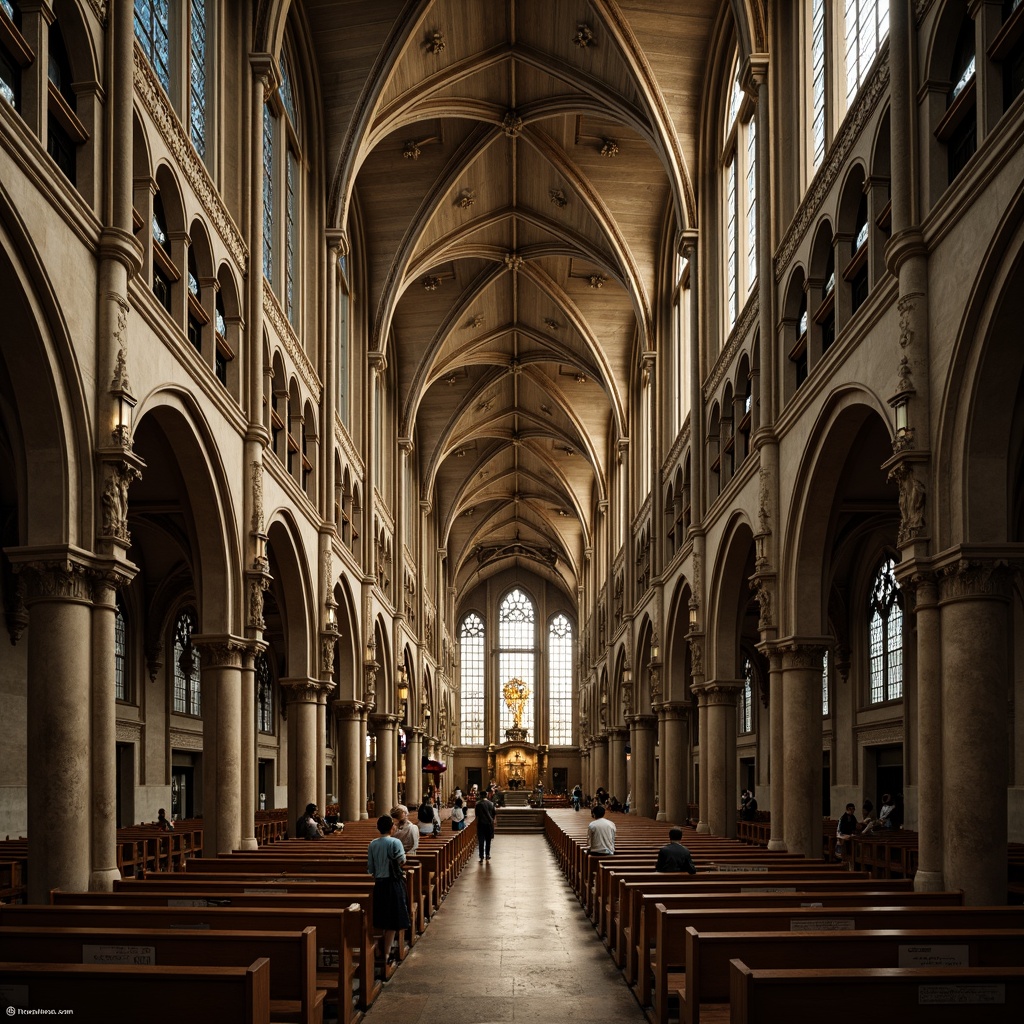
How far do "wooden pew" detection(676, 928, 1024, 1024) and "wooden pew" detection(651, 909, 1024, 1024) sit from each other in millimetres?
897

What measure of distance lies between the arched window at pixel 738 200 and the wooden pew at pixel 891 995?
18868mm

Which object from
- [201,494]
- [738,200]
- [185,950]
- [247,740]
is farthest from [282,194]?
[185,950]

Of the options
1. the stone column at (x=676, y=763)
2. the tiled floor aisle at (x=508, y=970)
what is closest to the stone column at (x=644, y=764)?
Result: the stone column at (x=676, y=763)

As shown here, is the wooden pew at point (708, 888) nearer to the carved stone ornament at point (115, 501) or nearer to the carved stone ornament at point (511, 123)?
the carved stone ornament at point (115, 501)

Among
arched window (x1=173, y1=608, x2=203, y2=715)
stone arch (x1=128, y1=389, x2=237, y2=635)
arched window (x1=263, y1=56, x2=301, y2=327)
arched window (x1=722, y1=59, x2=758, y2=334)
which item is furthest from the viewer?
arched window (x1=173, y1=608, x2=203, y2=715)

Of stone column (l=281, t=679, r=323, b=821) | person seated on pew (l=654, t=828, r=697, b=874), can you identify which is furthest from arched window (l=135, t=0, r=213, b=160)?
person seated on pew (l=654, t=828, r=697, b=874)

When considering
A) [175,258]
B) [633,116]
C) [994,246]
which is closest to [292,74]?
[633,116]

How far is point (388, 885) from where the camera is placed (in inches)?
496

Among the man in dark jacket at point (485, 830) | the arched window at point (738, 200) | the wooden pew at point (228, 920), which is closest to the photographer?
the wooden pew at point (228, 920)

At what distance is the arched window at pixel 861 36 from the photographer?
662 inches

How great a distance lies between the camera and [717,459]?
27.9 meters

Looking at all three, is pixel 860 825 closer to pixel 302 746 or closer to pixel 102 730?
pixel 302 746

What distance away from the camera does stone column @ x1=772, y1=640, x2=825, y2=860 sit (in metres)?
19.7

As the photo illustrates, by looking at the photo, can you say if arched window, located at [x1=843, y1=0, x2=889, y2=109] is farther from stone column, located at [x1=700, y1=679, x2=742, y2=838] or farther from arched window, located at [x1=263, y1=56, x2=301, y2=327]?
stone column, located at [x1=700, y1=679, x2=742, y2=838]
